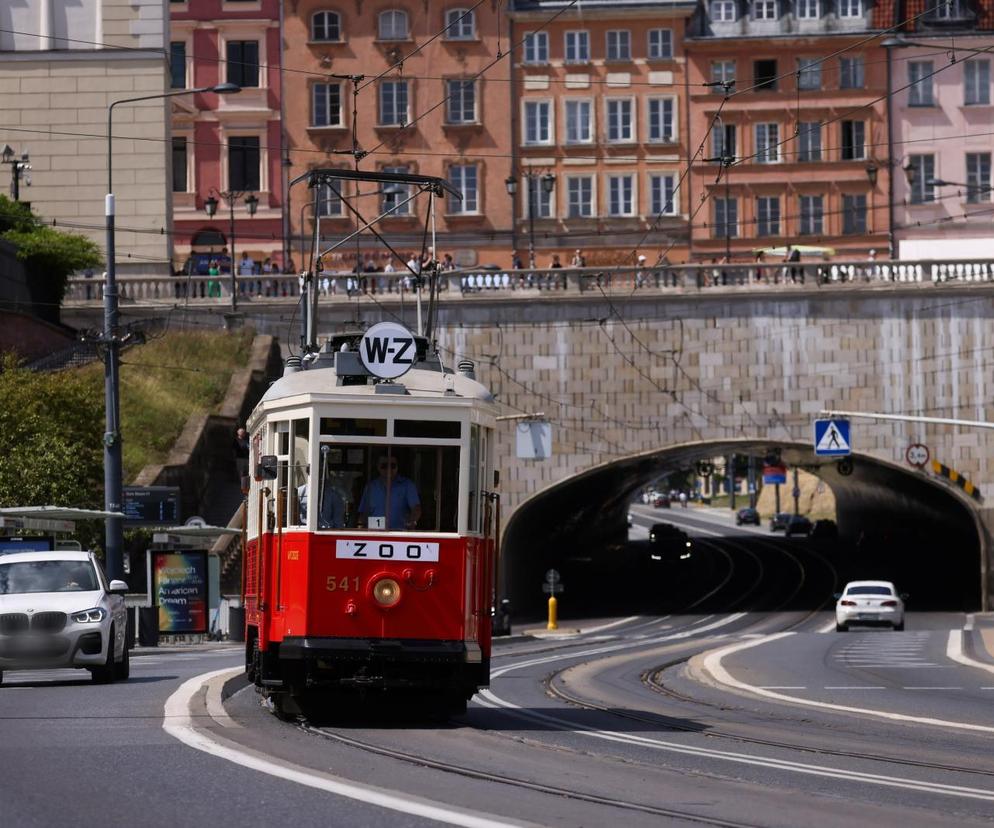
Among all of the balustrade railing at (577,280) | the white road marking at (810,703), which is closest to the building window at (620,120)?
the balustrade railing at (577,280)

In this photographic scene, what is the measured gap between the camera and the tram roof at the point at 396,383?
16000mm

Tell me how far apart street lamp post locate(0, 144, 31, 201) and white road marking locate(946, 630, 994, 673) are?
1161 inches

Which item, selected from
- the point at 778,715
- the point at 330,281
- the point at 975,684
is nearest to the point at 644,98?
the point at 330,281

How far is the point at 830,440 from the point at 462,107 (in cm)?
2599

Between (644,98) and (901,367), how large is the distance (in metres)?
21.4

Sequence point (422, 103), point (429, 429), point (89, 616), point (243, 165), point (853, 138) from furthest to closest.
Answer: point (853, 138) → point (243, 165) → point (422, 103) → point (89, 616) → point (429, 429)

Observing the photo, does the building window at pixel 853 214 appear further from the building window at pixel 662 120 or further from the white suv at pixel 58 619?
the white suv at pixel 58 619

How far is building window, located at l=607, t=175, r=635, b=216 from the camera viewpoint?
7406 cm

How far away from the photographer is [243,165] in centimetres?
7400

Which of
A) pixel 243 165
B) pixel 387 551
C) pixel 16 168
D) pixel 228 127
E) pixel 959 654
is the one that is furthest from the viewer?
pixel 243 165

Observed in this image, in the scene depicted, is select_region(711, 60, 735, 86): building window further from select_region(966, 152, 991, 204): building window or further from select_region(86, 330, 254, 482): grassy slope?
select_region(86, 330, 254, 482): grassy slope

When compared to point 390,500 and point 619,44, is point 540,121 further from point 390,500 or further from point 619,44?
point 390,500

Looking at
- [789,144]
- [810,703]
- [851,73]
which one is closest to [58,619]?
[810,703]

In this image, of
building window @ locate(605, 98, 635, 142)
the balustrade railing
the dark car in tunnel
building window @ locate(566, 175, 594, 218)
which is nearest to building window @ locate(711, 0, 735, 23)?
building window @ locate(605, 98, 635, 142)
